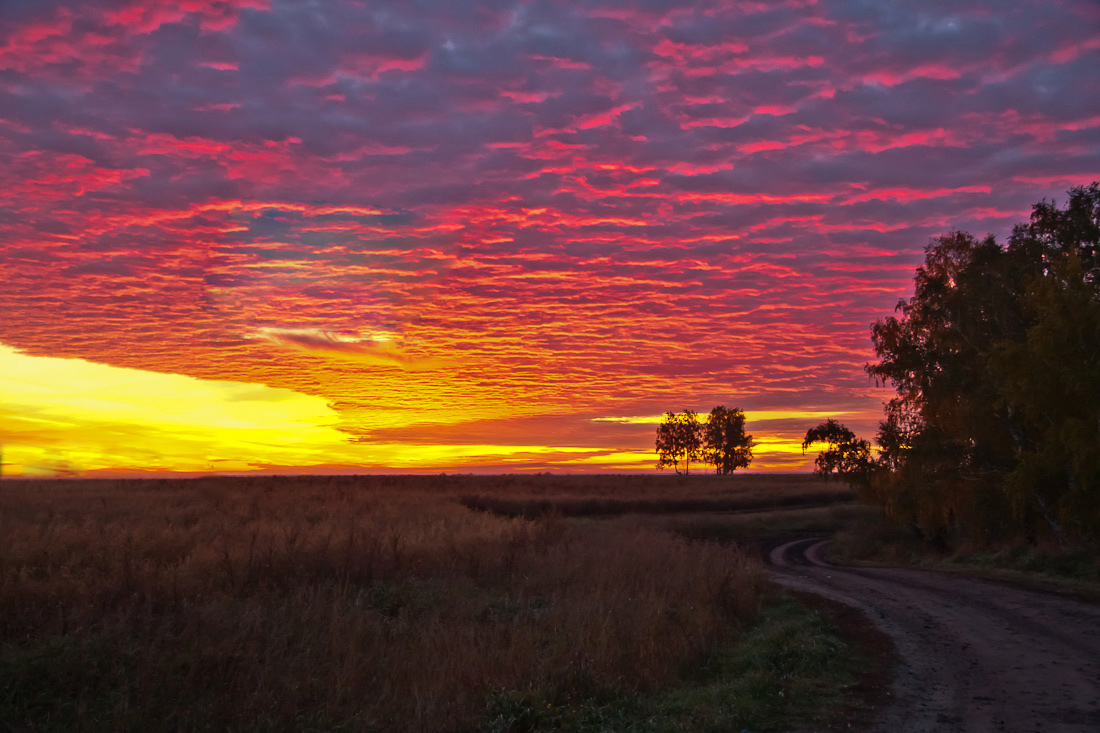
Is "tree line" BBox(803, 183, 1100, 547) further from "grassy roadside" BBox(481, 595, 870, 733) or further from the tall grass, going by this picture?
"grassy roadside" BBox(481, 595, 870, 733)

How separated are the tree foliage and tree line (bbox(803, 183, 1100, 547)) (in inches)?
1.9

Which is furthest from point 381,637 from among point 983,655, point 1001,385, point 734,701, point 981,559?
point 981,559

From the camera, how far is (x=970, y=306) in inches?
1087

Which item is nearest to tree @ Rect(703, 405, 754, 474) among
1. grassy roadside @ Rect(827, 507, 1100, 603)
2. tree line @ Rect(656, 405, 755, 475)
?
tree line @ Rect(656, 405, 755, 475)

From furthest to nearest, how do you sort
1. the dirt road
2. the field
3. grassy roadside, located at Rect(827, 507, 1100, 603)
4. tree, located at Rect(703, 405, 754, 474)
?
tree, located at Rect(703, 405, 754, 474) < grassy roadside, located at Rect(827, 507, 1100, 603) < the field < the dirt road

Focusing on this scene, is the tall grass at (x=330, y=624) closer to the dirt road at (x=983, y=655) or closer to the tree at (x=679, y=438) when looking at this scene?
the dirt road at (x=983, y=655)

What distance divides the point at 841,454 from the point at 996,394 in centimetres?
961

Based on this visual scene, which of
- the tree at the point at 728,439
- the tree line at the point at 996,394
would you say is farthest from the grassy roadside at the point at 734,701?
the tree at the point at 728,439

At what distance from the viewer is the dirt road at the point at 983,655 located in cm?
857

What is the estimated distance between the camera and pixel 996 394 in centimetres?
2572

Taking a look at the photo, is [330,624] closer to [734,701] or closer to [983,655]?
[734,701]

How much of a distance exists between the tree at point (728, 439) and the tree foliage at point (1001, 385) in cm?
8576

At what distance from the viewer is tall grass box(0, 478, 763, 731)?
8.73 m

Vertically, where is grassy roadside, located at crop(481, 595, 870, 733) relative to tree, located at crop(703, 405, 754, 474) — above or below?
below
